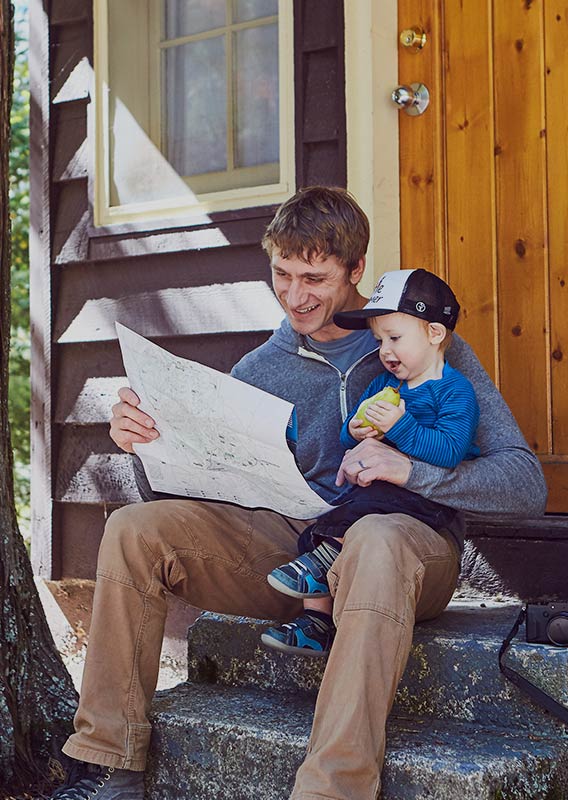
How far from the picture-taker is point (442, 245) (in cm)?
312

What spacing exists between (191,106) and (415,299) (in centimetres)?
→ 173

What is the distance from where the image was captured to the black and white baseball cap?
2.20m

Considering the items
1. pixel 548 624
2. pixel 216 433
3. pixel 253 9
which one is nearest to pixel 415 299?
pixel 216 433

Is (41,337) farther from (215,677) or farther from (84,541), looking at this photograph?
(215,677)

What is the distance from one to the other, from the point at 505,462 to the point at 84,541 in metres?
2.07

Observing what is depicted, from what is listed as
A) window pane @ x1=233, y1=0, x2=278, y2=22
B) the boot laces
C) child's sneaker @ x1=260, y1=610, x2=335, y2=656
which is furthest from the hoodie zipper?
window pane @ x1=233, y1=0, x2=278, y2=22

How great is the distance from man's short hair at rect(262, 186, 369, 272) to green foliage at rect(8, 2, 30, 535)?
21.2 feet

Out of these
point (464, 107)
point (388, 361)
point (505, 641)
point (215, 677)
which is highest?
point (464, 107)

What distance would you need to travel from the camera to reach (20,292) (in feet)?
30.7

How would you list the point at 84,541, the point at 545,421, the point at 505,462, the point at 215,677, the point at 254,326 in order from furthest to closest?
the point at 84,541 < the point at 254,326 < the point at 545,421 < the point at 215,677 < the point at 505,462

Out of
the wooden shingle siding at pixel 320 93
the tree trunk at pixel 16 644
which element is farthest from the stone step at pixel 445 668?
A: the wooden shingle siding at pixel 320 93

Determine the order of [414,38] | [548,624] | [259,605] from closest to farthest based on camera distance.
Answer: [548,624], [259,605], [414,38]

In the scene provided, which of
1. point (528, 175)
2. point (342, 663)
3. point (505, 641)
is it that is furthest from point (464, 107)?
point (342, 663)

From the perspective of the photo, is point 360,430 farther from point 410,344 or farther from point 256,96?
point 256,96
